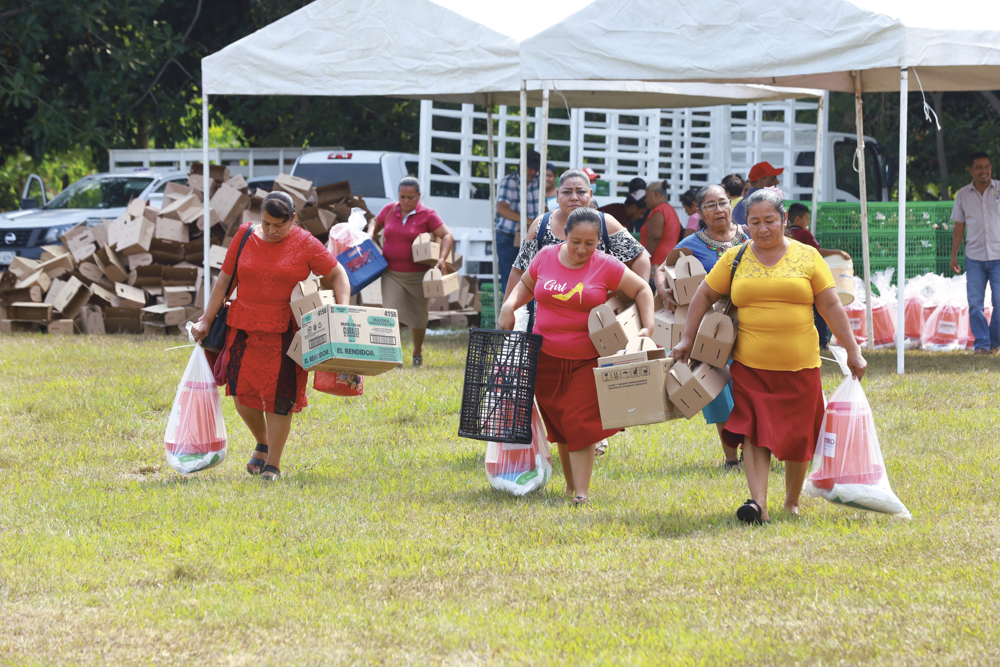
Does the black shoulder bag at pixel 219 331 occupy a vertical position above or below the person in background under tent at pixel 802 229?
below

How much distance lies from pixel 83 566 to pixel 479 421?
84.8 inches

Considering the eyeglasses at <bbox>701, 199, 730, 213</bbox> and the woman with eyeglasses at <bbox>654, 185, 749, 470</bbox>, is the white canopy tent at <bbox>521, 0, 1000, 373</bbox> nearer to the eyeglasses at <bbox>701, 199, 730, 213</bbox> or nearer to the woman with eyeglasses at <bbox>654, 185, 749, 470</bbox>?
the woman with eyeglasses at <bbox>654, 185, 749, 470</bbox>

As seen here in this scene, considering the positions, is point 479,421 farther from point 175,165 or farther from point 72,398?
point 175,165

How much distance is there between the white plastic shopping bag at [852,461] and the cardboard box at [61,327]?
10.6 metres

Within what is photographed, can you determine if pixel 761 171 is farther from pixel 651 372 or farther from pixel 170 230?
pixel 170 230

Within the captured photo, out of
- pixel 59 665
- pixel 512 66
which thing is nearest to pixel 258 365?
pixel 59 665

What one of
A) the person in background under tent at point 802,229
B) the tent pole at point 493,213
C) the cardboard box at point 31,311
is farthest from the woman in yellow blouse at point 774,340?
the cardboard box at point 31,311

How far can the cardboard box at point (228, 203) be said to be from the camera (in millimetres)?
13922

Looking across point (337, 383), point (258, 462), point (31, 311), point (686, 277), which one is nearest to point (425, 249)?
point (258, 462)

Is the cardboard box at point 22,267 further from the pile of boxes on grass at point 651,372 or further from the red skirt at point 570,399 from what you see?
the pile of boxes on grass at point 651,372

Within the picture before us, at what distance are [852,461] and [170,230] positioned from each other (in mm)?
10624

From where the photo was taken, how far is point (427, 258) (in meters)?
10.6

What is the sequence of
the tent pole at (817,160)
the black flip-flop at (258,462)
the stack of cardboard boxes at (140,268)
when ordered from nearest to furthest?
1. the black flip-flop at (258,462)
2. the tent pole at (817,160)
3. the stack of cardboard boxes at (140,268)

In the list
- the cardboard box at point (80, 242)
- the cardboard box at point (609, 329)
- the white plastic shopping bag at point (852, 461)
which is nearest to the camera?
the white plastic shopping bag at point (852, 461)
